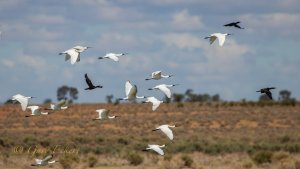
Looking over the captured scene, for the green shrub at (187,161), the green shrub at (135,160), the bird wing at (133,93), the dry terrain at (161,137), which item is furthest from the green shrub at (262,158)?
the bird wing at (133,93)

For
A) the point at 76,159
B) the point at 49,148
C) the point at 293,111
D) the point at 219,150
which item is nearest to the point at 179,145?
the point at 219,150

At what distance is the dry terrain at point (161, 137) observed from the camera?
4809 centimetres

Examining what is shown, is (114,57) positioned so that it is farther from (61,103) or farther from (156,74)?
(61,103)

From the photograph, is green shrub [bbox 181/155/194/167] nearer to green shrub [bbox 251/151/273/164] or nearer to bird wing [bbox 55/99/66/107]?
green shrub [bbox 251/151/273/164]

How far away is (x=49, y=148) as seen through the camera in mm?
55000

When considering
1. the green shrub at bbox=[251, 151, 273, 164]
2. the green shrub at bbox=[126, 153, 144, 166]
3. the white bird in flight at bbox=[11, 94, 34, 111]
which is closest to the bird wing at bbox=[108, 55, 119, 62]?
the white bird in flight at bbox=[11, 94, 34, 111]

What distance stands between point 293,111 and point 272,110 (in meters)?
2.22

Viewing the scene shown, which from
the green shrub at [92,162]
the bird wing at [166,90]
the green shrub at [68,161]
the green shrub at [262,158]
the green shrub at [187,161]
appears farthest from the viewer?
the green shrub at [262,158]

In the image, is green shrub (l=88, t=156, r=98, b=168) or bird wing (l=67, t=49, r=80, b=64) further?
green shrub (l=88, t=156, r=98, b=168)

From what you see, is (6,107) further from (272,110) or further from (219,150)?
(219,150)

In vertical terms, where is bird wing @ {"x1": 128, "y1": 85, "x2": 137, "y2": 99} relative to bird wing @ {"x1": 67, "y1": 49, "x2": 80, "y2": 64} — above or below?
below

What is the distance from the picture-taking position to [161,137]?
64688 millimetres

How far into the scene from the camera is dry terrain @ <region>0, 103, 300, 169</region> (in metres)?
48.1

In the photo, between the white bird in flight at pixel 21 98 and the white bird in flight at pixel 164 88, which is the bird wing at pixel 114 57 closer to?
the white bird in flight at pixel 164 88
